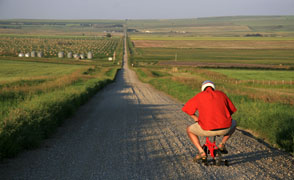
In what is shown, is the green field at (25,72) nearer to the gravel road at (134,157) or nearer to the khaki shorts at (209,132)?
the gravel road at (134,157)

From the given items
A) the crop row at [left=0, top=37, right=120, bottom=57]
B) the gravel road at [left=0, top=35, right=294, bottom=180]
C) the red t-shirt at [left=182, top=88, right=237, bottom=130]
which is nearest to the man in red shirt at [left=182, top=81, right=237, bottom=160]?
the red t-shirt at [left=182, top=88, right=237, bottom=130]

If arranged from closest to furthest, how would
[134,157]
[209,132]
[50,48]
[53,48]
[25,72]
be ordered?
[209,132]
[134,157]
[25,72]
[50,48]
[53,48]

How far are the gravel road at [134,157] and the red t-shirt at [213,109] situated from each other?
93 cm

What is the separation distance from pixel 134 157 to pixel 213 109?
213 cm

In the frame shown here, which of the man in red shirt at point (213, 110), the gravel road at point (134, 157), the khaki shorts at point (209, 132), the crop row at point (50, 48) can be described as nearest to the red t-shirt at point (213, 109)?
the man in red shirt at point (213, 110)

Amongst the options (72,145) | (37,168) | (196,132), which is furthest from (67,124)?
(196,132)

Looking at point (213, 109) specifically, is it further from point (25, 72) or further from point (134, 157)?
point (25, 72)

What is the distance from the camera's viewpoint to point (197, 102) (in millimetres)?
6258

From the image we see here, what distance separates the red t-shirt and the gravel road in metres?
0.93

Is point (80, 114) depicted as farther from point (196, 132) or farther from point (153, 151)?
point (196, 132)

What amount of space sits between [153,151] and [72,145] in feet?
6.99

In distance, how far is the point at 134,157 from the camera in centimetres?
715

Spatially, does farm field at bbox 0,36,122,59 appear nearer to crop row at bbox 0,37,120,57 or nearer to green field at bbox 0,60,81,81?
crop row at bbox 0,37,120,57

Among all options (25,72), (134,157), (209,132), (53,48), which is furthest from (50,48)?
(209,132)
